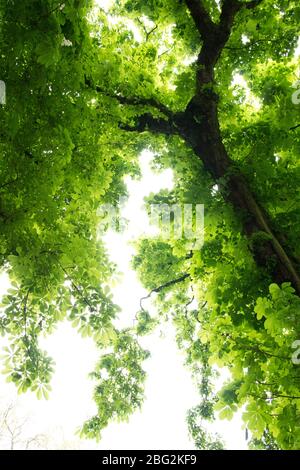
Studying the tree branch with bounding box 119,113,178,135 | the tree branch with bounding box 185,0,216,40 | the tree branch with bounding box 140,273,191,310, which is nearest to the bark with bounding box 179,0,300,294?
the tree branch with bounding box 185,0,216,40

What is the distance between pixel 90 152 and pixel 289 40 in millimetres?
4400

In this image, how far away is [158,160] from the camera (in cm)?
799

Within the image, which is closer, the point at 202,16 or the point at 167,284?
the point at 202,16

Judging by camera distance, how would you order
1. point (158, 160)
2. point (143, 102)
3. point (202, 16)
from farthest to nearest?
1. point (158, 160)
2. point (143, 102)
3. point (202, 16)

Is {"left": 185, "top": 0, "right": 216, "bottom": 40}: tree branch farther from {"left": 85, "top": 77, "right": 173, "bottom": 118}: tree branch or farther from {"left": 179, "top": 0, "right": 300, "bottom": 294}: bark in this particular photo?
{"left": 85, "top": 77, "right": 173, "bottom": 118}: tree branch

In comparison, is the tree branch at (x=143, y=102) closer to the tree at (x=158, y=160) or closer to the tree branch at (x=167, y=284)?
the tree at (x=158, y=160)

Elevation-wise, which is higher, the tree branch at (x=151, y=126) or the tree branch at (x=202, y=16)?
the tree branch at (x=202, y=16)

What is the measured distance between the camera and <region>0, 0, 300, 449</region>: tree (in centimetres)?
318

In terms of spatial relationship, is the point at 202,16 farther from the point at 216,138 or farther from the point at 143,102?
the point at 216,138

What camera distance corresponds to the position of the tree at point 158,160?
3.18m

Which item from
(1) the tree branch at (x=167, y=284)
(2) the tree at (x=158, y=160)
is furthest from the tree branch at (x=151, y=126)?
(1) the tree branch at (x=167, y=284)

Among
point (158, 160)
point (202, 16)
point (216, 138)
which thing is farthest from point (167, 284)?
point (202, 16)

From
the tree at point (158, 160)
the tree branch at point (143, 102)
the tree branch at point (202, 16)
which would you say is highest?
the tree branch at point (202, 16)

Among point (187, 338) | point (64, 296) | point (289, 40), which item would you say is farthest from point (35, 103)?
point (187, 338)
